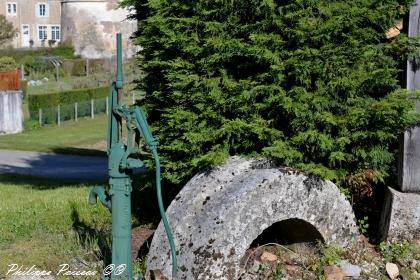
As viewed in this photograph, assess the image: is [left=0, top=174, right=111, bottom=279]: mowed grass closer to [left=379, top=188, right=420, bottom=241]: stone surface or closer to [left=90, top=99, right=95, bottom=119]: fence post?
[left=379, top=188, right=420, bottom=241]: stone surface

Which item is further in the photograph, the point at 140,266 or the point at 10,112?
the point at 10,112

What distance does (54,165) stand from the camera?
15148 mm

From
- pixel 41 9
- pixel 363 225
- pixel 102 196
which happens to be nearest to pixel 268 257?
pixel 363 225

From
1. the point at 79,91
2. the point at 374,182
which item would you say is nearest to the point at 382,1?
the point at 374,182

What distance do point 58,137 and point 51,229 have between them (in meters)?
15.5

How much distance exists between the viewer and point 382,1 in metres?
5.45

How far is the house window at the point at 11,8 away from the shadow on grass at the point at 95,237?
203 feet

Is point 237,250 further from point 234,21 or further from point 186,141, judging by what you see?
point 234,21

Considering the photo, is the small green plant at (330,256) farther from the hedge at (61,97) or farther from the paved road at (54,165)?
the hedge at (61,97)

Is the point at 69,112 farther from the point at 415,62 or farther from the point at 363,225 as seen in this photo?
the point at 415,62

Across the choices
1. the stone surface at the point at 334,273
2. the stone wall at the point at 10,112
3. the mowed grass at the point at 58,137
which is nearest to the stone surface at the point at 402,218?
the stone surface at the point at 334,273

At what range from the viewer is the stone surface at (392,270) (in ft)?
16.6

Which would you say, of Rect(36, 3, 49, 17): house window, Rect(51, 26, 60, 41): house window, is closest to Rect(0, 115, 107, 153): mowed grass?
Rect(51, 26, 60, 41): house window

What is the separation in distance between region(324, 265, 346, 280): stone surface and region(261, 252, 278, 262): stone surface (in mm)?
415
